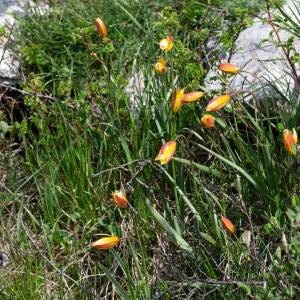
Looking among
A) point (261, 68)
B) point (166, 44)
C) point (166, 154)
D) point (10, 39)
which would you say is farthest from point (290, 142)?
point (10, 39)

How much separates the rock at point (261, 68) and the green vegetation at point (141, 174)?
9cm

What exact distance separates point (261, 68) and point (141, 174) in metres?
0.75

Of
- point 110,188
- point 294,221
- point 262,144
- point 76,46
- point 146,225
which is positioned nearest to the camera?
point 294,221

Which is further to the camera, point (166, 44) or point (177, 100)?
point (166, 44)

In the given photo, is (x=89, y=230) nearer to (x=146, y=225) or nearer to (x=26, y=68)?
(x=146, y=225)

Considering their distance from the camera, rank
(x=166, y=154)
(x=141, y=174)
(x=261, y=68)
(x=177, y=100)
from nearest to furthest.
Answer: (x=166, y=154) < (x=177, y=100) < (x=141, y=174) < (x=261, y=68)

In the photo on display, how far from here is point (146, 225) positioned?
122 inches

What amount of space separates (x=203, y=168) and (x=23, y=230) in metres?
0.85

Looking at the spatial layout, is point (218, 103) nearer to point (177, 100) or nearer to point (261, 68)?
point (177, 100)

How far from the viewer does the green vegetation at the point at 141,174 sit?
2.73 m

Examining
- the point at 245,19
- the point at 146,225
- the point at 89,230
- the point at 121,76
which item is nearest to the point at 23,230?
the point at 89,230

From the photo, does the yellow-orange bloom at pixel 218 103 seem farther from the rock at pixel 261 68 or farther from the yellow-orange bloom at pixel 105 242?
the yellow-orange bloom at pixel 105 242

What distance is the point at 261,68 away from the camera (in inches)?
133

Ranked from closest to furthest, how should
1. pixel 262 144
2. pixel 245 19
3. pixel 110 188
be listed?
pixel 262 144 → pixel 110 188 → pixel 245 19
